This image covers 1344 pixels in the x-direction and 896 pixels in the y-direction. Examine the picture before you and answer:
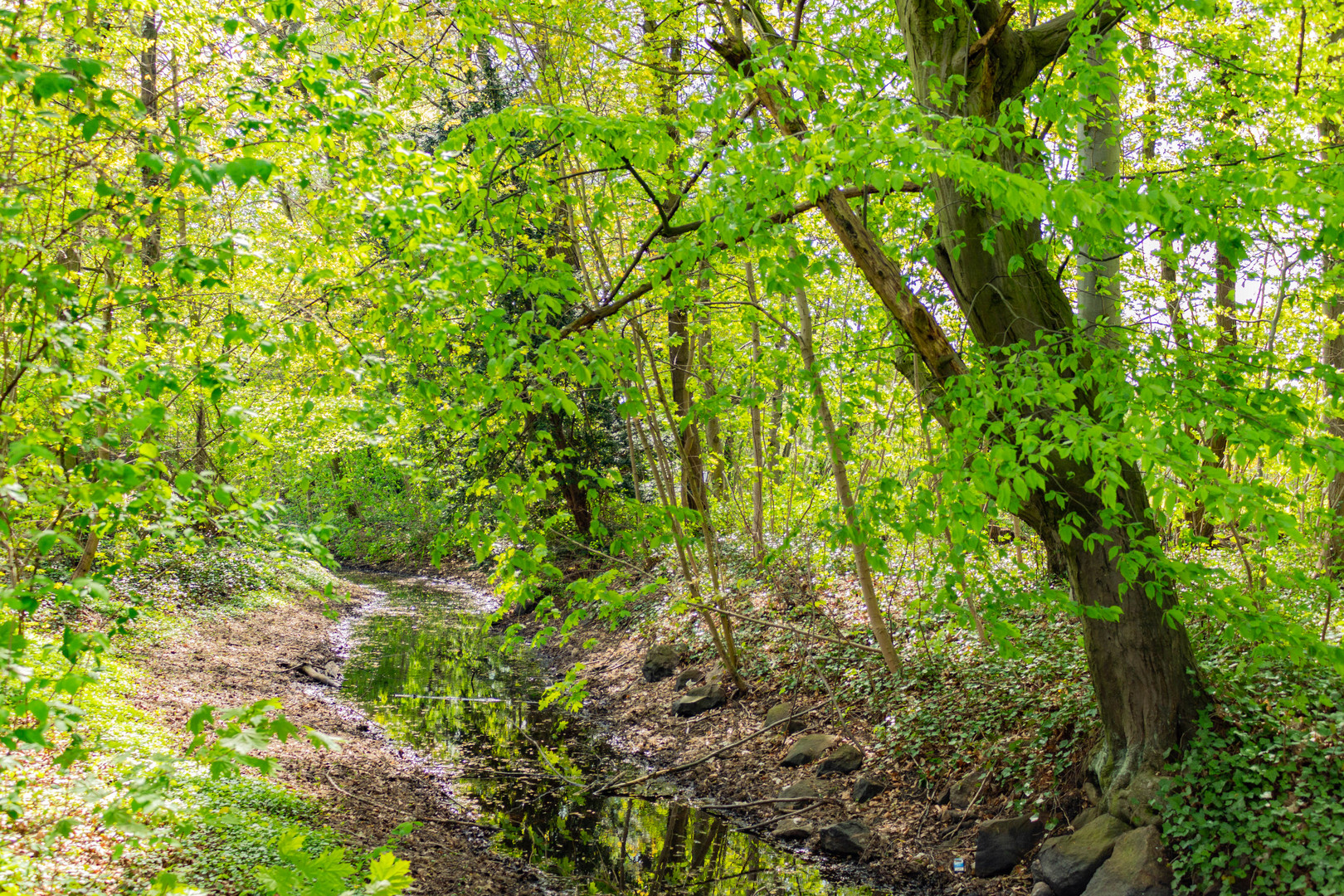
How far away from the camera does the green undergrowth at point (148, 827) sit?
2.39 meters

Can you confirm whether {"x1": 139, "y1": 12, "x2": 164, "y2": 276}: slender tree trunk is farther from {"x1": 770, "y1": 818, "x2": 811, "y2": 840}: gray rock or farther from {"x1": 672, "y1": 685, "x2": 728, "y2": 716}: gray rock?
{"x1": 770, "y1": 818, "x2": 811, "y2": 840}: gray rock

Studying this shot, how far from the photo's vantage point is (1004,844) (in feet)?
17.8

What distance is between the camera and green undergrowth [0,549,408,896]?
2.39 metres

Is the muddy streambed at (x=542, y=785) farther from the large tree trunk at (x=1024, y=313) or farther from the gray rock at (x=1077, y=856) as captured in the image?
the large tree trunk at (x=1024, y=313)

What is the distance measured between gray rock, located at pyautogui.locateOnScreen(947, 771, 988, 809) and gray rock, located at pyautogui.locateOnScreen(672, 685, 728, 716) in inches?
130

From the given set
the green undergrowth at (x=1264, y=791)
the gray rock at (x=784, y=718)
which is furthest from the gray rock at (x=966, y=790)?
the gray rock at (x=784, y=718)

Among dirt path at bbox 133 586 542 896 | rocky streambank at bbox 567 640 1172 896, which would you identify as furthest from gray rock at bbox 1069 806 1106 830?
dirt path at bbox 133 586 542 896

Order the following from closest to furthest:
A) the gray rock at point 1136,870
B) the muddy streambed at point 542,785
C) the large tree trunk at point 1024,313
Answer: the gray rock at point 1136,870 → the large tree trunk at point 1024,313 → the muddy streambed at point 542,785

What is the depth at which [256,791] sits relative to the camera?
584 centimetres

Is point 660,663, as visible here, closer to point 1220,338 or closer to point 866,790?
point 866,790

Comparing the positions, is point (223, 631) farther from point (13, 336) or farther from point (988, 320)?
point (988, 320)

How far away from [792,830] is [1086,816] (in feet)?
7.12

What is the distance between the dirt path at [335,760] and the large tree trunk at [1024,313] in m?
4.13

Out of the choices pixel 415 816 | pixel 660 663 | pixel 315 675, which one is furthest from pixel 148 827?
pixel 315 675
